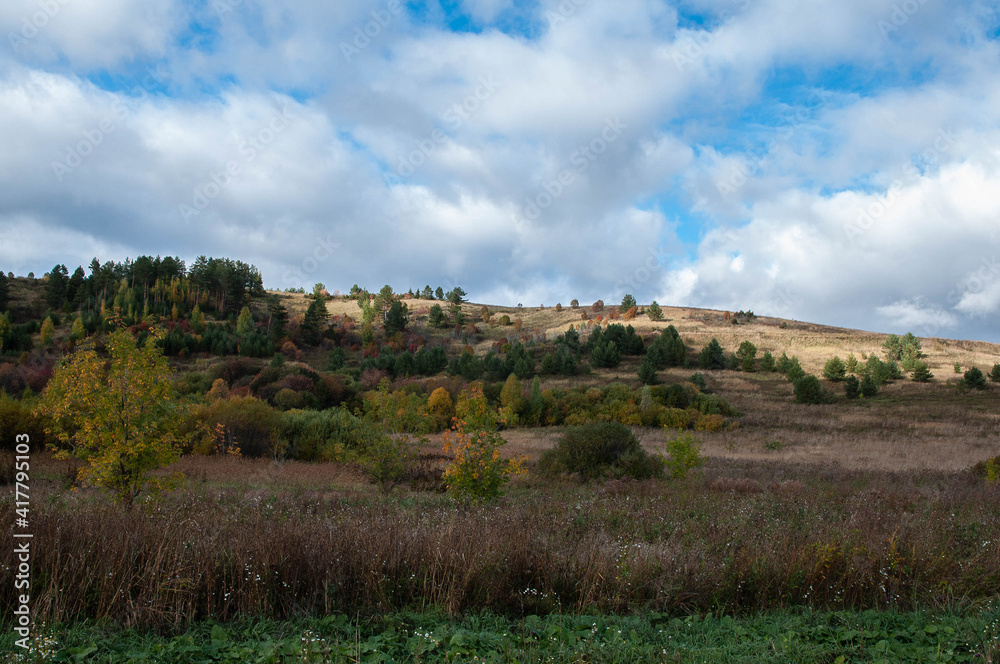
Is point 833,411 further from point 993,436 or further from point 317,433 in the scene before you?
point 317,433

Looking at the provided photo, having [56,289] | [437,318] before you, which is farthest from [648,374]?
[56,289]

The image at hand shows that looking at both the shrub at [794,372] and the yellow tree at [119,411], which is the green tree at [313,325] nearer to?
the shrub at [794,372]

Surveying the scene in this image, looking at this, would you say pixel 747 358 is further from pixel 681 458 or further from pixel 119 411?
pixel 119 411

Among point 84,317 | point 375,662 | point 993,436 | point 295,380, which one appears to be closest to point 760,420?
point 993,436

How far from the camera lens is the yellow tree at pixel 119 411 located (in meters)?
Answer: 10.4

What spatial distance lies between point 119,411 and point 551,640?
10.1m

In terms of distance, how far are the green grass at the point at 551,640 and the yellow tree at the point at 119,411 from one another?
735 centimetres

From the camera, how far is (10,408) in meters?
24.7

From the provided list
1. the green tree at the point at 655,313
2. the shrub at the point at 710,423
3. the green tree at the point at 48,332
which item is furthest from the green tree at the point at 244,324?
the green tree at the point at 655,313

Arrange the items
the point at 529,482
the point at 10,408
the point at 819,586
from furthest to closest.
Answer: the point at 10,408 → the point at 529,482 → the point at 819,586

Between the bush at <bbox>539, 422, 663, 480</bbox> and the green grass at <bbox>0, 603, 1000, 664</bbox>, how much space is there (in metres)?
17.6

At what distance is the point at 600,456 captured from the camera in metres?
23.3

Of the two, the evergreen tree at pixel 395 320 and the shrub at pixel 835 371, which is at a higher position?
the evergreen tree at pixel 395 320

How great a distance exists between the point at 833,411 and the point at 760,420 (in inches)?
373
